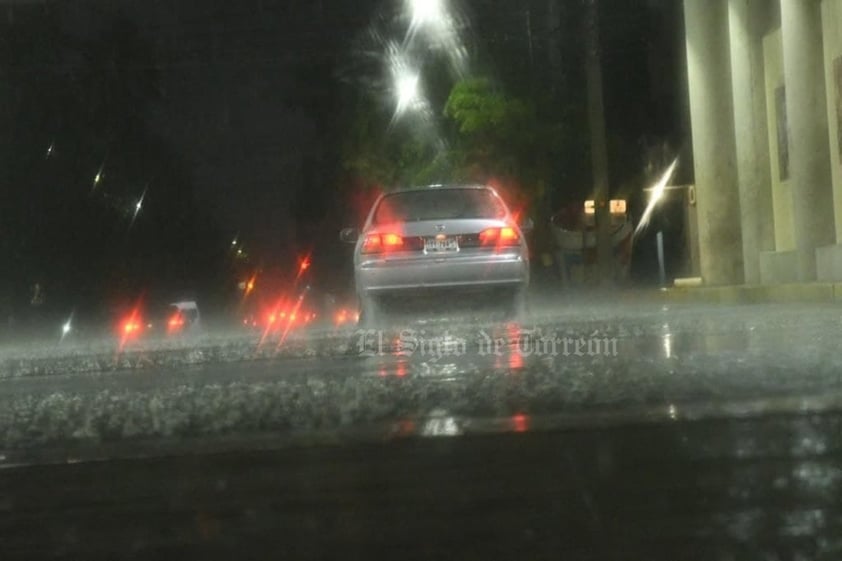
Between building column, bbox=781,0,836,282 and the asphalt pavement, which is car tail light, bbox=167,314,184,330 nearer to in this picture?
building column, bbox=781,0,836,282

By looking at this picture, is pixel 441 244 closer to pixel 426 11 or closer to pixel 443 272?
pixel 443 272

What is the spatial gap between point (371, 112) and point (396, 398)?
31.1 meters

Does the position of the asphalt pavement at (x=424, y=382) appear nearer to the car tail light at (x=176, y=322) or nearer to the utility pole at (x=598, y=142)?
the utility pole at (x=598, y=142)


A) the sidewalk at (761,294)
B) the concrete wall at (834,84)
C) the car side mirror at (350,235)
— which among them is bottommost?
the sidewalk at (761,294)

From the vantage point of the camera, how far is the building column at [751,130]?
83.7 feet

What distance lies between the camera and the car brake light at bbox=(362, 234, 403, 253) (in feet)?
47.7

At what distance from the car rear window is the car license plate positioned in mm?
562

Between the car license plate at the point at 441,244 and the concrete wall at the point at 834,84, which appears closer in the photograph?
the car license plate at the point at 441,244

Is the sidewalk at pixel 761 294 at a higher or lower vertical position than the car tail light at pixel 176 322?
higher

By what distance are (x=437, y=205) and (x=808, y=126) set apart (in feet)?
26.2

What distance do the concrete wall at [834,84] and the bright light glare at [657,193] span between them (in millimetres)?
14328

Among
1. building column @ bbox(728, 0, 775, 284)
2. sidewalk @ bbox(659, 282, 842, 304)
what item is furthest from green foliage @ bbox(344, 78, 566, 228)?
building column @ bbox(728, 0, 775, 284)

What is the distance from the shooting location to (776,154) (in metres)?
25.6

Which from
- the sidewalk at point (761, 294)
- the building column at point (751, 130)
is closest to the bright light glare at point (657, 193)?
the sidewalk at point (761, 294)
